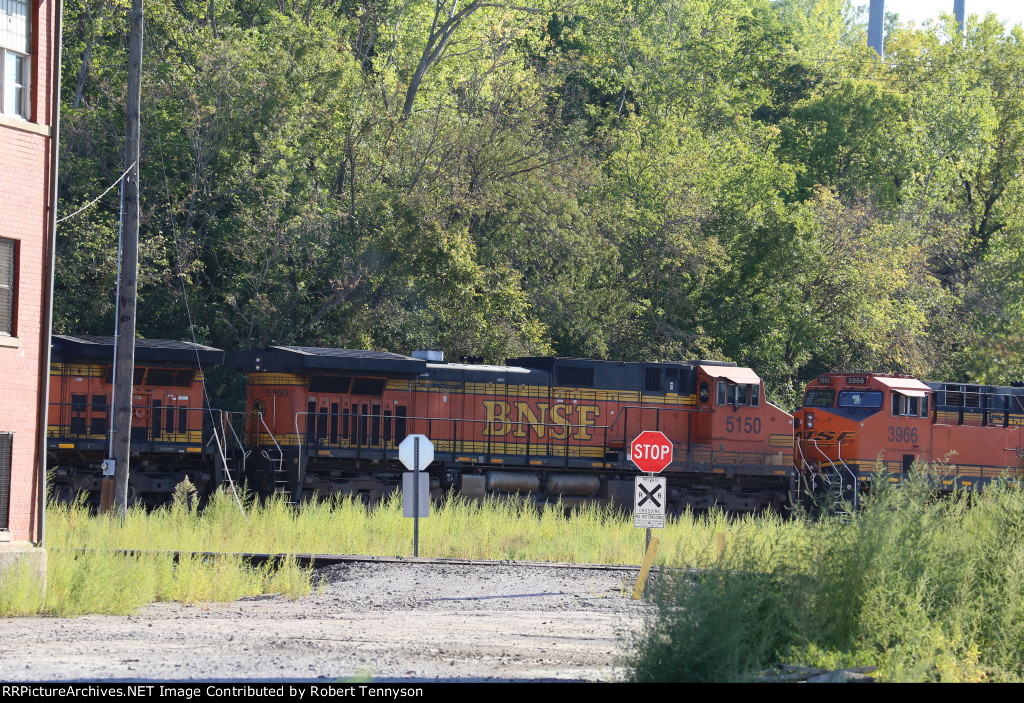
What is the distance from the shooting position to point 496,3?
37.7 meters

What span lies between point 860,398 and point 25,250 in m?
20.2

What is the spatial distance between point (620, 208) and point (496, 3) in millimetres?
7722

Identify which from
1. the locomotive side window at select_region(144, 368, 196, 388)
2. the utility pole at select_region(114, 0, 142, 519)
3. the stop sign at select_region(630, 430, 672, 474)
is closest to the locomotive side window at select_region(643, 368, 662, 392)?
the stop sign at select_region(630, 430, 672, 474)

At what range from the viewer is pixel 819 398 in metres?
29.8

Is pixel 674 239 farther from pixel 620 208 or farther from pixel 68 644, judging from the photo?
pixel 68 644

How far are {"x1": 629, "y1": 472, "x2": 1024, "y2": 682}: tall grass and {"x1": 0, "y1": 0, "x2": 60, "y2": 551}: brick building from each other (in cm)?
854

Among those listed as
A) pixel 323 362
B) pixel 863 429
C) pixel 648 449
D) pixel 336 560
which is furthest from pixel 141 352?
pixel 863 429

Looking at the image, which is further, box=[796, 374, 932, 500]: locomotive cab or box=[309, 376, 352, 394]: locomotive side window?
box=[796, 374, 932, 500]: locomotive cab

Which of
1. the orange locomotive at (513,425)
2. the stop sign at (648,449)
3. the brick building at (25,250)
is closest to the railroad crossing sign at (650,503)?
the stop sign at (648,449)

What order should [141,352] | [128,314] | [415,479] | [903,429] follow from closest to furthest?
[415,479] < [128,314] < [141,352] < [903,429]

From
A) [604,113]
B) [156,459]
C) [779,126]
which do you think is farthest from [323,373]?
[779,126]

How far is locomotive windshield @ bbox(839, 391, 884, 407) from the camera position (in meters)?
28.4

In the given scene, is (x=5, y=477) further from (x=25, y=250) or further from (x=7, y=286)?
(x=25, y=250)

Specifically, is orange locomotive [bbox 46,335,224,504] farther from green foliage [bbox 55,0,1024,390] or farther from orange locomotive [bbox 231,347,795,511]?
green foliage [bbox 55,0,1024,390]
